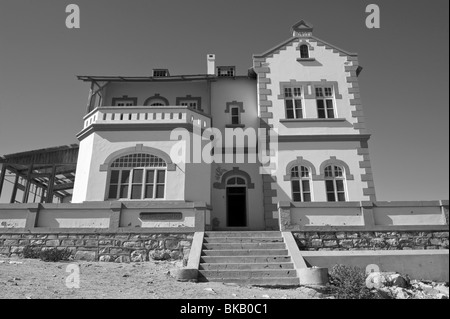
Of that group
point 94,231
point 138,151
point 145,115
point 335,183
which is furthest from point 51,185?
point 335,183

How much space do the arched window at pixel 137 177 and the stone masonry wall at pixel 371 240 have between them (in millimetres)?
6311

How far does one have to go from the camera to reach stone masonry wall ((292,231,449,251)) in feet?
41.3

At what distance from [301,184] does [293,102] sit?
4.68 m

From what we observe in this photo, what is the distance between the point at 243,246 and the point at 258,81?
10.1 m

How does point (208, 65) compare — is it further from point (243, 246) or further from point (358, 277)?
point (358, 277)

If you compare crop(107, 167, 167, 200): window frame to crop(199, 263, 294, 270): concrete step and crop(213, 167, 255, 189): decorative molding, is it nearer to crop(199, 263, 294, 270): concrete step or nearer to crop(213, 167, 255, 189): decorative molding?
crop(213, 167, 255, 189): decorative molding

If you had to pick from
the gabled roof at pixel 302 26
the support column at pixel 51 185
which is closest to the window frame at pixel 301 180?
the gabled roof at pixel 302 26

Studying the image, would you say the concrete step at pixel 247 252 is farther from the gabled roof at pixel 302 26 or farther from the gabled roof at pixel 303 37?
the gabled roof at pixel 302 26

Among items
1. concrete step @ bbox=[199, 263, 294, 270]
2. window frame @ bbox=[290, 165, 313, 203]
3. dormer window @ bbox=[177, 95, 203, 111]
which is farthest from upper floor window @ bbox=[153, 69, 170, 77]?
concrete step @ bbox=[199, 263, 294, 270]

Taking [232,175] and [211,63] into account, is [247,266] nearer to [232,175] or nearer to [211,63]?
[232,175]

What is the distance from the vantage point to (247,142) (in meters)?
18.2

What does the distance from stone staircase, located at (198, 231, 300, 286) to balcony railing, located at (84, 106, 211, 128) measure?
19.9 feet

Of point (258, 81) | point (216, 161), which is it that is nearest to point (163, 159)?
point (216, 161)
